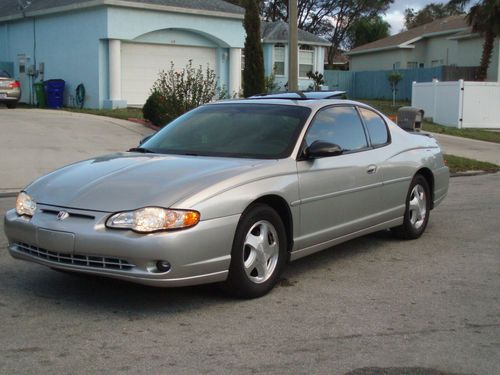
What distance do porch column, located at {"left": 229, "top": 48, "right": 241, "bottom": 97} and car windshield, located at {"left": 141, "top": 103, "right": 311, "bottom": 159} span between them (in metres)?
20.2

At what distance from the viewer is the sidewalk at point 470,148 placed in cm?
1654

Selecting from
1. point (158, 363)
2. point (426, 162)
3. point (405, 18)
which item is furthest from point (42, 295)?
point (405, 18)

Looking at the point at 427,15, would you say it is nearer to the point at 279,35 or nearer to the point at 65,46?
the point at 279,35

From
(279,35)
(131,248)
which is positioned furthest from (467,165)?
(279,35)

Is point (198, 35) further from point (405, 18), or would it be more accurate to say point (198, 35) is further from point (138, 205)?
point (405, 18)

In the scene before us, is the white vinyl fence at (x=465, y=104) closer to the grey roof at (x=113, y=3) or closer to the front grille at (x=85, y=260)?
the grey roof at (x=113, y=3)

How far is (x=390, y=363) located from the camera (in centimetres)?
405

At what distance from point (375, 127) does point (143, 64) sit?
18517 mm

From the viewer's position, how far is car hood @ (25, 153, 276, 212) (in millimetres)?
4737

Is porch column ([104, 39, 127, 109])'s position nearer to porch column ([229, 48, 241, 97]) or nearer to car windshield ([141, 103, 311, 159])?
porch column ([229, 48, 241, 97])

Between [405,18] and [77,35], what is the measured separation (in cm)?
6759

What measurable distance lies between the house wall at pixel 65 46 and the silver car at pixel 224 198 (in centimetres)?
1761

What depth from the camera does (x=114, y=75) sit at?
22984 mm

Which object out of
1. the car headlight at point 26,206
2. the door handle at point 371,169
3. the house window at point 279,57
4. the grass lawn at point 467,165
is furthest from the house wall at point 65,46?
the car headlight at point 26,206
